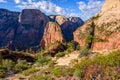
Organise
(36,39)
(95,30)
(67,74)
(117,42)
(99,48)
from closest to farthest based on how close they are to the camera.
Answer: (67,74), (117,42), (99,48), (95,30), (36,39)

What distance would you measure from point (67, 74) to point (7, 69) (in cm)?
1630

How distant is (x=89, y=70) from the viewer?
2709 cm

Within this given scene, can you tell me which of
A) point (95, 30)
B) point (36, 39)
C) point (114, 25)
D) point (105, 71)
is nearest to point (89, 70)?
point (105, 71)

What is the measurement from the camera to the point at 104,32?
6469 centimetres

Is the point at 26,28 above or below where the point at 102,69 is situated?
below

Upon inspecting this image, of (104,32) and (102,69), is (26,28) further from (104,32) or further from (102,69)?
(102,69)

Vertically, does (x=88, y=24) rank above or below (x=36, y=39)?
above

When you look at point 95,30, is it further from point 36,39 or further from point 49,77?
point 36,39

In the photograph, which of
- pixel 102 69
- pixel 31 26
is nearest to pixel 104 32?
pixel 102 69

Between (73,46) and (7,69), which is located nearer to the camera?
(7,69)

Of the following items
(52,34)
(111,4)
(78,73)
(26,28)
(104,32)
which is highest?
(111,4)

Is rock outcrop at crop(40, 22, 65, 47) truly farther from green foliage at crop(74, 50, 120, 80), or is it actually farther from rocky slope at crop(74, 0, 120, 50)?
green foliage at crop(74, 50, 120, 80)

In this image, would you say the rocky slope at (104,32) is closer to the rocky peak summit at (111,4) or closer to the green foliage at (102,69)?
the rocky peak summit at (111,4)

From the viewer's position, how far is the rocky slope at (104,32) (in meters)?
61.8
